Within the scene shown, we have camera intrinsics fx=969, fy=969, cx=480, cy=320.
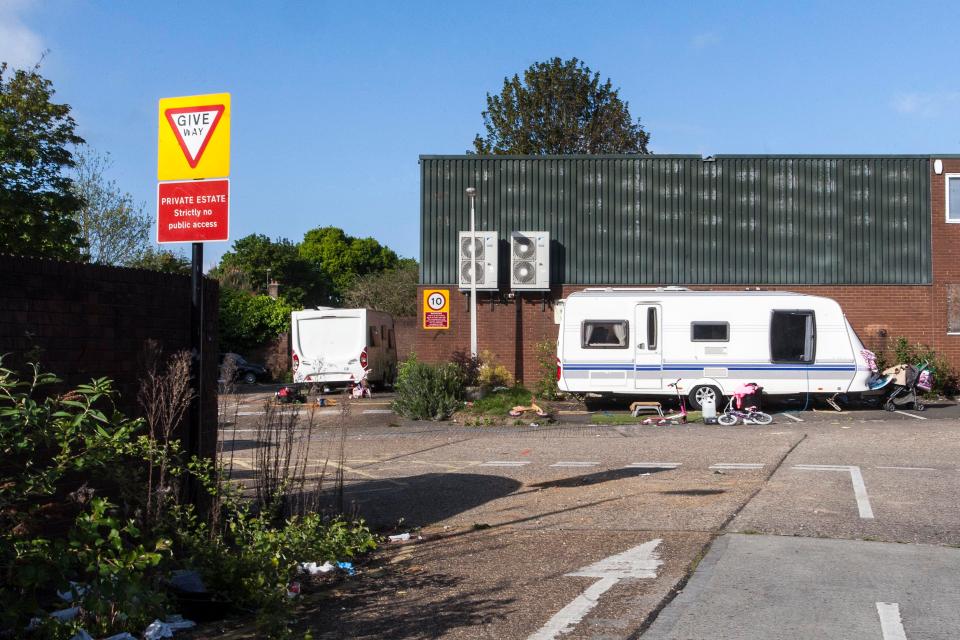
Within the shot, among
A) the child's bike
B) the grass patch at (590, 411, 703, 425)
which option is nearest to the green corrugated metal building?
the grass patch at (590, 411, 703, 425)

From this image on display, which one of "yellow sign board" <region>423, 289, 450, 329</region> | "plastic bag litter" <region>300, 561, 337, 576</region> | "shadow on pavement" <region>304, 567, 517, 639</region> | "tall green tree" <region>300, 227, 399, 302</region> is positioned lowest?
"shadow on pavement" <region>304, 567, 517, 639</region>

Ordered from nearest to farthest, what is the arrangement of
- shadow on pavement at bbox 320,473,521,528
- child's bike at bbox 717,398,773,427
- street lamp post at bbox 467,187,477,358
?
shadow on pavement at bbox 320,473,521,528
child's bike at bbox 717,398,773,427
street lamp post at bbox 467,187,477,358

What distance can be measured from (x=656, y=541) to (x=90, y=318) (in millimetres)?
4577

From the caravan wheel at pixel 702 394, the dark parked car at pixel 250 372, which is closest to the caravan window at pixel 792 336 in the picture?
the caravan wheel at pixel 702 394

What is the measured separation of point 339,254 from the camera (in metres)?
91.6

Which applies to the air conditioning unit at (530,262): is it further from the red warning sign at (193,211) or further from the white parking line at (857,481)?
the red warning sign at (193,211)

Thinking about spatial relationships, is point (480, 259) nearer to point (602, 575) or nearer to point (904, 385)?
point (904, 385)

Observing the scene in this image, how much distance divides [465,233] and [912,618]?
20952mm

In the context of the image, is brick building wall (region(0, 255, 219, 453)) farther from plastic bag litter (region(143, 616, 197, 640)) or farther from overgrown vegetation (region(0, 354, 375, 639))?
plastic bag litter (region(143, 616, 197, 640))

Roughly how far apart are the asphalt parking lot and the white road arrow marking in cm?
2

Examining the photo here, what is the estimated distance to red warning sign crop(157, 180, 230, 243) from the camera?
23.1ft

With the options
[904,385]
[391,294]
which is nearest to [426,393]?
[904,385]

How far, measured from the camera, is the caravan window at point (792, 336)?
21078mm

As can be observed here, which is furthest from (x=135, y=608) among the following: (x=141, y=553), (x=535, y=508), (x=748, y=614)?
(x=535, y=508)
